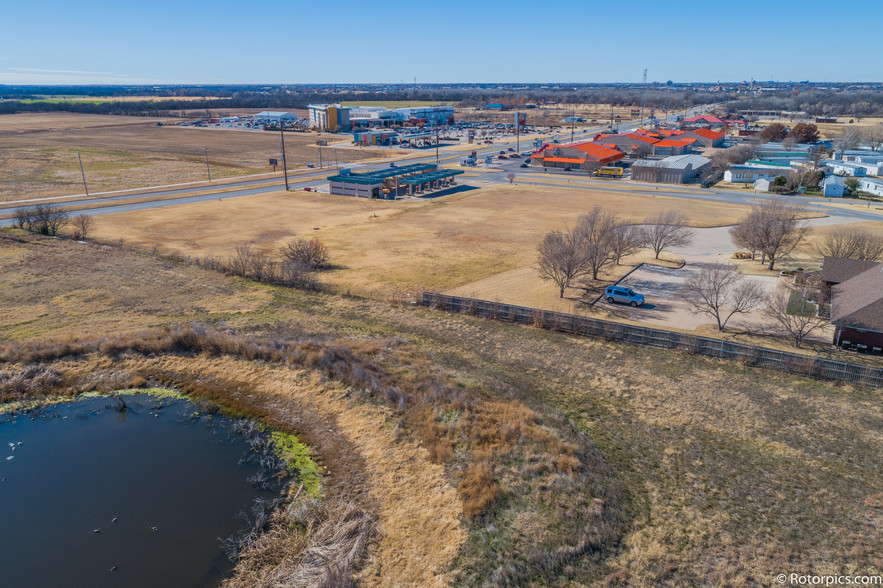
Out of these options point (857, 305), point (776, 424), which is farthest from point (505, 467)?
point (857, 305)

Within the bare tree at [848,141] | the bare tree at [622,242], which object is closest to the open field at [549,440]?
the bare tree at [622,242]

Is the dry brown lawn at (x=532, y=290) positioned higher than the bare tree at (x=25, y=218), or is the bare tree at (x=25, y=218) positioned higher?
the bare tree at (x=25, y=218)

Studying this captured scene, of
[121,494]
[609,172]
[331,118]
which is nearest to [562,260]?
[121,494]

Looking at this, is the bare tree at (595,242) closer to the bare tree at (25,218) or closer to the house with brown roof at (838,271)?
the house with brown roof at (838,271)

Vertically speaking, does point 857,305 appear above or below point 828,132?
below

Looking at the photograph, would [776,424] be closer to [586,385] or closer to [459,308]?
[586,385]

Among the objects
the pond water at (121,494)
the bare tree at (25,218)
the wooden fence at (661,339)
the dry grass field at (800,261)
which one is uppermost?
the bare tree at (25,218)
